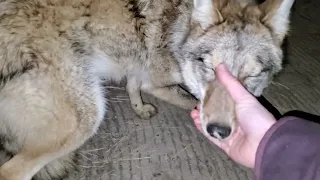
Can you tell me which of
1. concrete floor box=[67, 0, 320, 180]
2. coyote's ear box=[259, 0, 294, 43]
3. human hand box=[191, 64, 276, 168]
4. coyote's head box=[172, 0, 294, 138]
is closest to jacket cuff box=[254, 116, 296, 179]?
human hand box=[191, 64, 276, 168]

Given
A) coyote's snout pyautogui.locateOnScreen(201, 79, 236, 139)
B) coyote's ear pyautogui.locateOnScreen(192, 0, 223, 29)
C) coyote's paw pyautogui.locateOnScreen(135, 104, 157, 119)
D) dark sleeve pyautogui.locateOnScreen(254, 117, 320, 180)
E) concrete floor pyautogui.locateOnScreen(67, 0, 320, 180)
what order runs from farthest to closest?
coyote's paw pyautogui.locateOnScreen(135, 104, 157, 119) < concrete floor pyautogui.locateOnScreen(67, 0, 320, 180) < coyote's ear pyautogui.locateOnScreen(192, 0, 223, 29) < coyote's snout pyautogui.locateOnScreen(201, 79, 236, 139) < dark sleeve pyautogui.locateOnScreen(254, 117, 320, 180)

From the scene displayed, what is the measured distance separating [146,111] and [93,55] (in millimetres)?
610

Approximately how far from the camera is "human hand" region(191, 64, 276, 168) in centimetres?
146

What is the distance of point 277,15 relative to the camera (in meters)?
2.11

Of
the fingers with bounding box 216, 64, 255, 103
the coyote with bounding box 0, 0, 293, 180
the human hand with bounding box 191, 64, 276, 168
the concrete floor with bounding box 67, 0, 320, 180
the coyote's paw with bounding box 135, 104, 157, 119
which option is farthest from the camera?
the coyote's paw with bounding box 135, 104, 157, 119

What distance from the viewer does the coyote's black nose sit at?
176 cm

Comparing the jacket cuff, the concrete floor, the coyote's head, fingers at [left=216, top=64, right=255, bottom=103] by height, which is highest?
the jacket cuff

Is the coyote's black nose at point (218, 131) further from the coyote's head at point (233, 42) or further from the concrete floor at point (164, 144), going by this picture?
the concrete floor at point (164, 144)

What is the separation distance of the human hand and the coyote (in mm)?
100

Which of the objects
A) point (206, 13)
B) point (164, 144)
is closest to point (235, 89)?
point (206, 13)

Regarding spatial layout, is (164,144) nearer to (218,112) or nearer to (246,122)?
Answer: (218,112)

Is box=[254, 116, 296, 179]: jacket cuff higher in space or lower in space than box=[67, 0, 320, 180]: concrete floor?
higher

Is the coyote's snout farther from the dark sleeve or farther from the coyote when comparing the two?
the dark sleeve

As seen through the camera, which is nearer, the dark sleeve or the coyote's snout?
the dark sleeve
